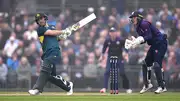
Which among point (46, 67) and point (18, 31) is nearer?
point (46, 67)

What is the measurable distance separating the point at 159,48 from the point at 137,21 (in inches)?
45.0

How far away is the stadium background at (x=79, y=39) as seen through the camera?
87.1 feet

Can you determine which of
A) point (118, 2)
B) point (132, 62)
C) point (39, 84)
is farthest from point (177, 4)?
point (39, 84)

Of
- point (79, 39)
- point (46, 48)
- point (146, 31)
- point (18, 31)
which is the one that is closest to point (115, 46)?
point (146, 31)

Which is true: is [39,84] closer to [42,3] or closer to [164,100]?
[164,100]

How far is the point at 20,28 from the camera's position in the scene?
96.4 feet

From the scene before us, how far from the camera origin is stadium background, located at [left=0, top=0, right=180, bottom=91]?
26.6 meters

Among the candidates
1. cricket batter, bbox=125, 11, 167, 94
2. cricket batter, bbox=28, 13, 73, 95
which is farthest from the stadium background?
cricket batter, bbox=28, 13, 73, 95

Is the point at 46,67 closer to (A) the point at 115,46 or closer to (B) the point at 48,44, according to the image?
(B) the point at 48,44

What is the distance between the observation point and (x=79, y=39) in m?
28.7

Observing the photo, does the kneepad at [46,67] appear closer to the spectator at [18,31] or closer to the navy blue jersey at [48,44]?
the navy blue jersey at [48,44]

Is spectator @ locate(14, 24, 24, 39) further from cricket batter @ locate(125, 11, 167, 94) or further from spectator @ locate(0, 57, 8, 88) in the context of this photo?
cricket batter @ locate(125, 11, 167, 94)

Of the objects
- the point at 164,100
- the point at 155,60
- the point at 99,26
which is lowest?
the point at 164,100

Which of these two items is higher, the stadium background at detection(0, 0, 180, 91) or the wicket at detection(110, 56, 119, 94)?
the stadium background at detection(0, 0, 180, 91)
